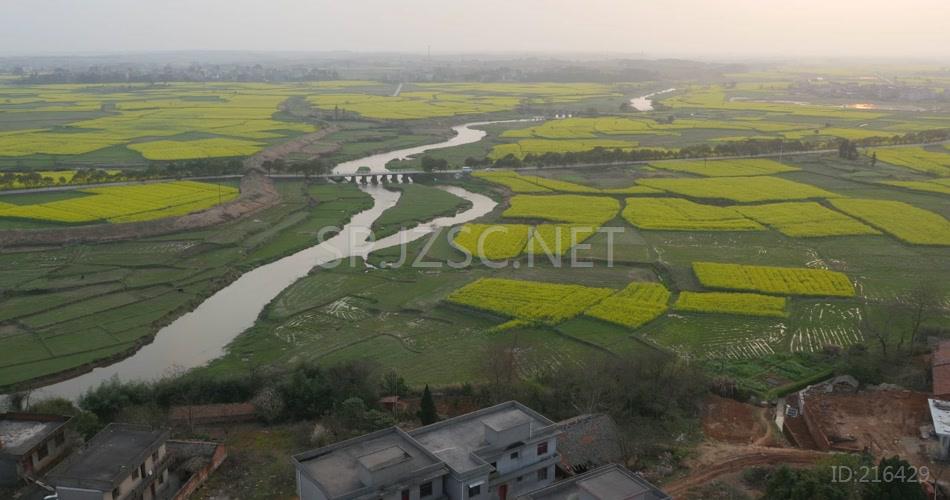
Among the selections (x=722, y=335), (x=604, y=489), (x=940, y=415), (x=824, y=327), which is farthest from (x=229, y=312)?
(x=940, y=415)

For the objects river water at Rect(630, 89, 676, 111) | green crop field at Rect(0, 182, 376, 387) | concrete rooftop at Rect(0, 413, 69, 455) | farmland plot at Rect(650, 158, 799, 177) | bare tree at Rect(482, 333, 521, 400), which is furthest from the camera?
river water at Rect(630, 89, 676, 111)

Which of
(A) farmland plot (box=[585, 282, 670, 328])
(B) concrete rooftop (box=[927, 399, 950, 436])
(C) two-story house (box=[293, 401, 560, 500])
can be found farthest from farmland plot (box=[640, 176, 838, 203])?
(C) two-story house (box=[293, 401, 560, 500])

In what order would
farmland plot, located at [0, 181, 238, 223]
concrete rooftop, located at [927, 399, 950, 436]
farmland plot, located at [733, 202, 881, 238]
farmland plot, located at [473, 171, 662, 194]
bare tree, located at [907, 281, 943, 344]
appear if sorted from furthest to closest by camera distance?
farmland plot, located at [473, 171, 662, 194]
farmland plot, located at [0, 181, 238, 223]
farmland plot, located at [733, 202, 881, 238]
bare tree, located at [907, 281, 943, 344]
concrete rooftop, located at [927, 399, 950, 436]

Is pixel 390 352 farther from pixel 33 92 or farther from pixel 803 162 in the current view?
pixel 33 92

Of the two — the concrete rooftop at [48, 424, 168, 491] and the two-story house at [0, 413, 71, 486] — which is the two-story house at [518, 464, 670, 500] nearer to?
the concrete rooftop at [48, 424, 168, 491]

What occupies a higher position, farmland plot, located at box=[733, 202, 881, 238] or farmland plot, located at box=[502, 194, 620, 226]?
farmland plot, located at box=[502, 194, 620, 226]

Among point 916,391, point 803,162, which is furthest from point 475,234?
point 803,162

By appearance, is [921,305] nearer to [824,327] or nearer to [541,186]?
[824,327]
